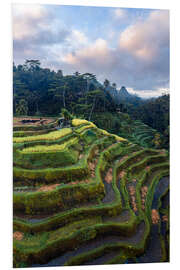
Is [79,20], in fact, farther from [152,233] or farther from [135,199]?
[152,233]

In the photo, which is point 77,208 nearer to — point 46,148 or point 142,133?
point 46,148

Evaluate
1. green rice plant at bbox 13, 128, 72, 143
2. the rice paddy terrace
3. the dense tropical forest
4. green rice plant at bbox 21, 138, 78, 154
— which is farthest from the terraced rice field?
green rice plant at bbox 21, 138, 78, 154

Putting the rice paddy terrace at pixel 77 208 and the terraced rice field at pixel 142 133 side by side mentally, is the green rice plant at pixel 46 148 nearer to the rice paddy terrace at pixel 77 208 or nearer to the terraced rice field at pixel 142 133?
the rice paddy terrace at pixel 77 208

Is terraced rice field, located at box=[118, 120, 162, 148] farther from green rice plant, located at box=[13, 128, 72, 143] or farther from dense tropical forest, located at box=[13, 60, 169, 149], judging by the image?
green rice plant, located at box=[13, 128, 72, 143]

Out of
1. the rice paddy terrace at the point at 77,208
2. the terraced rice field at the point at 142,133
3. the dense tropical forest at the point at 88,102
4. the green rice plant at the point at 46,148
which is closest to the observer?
the rice paddy terrace at the point at 77,208

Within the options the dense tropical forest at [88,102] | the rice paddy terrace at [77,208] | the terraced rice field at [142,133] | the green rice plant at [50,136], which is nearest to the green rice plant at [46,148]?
the rice paddy terrace at [77,208]

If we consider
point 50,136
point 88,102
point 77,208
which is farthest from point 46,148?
point 88,102
